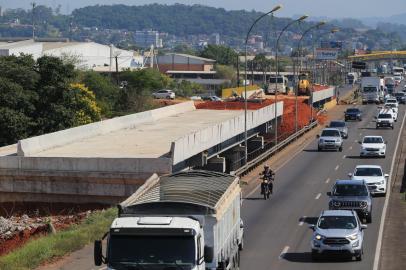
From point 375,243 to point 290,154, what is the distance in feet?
113

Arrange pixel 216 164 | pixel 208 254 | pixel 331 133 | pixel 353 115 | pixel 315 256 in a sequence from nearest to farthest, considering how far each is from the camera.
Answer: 1. pixel 208 254
2. pixel 315 256
3. pixel 216 164
4. pixel 331 133
5. pixel 353 115

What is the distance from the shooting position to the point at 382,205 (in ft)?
138

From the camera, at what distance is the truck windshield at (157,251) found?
19.4 meters

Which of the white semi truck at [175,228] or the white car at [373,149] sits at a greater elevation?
the white semi truck at [175,228]

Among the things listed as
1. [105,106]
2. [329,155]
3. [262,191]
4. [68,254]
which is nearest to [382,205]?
[262,191]

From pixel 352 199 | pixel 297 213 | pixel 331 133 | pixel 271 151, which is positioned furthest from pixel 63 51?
pixel 352 199

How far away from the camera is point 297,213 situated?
39.9 m

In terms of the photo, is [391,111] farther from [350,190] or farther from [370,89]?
[350,190]

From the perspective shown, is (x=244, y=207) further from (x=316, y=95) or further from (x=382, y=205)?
(x=316, y=95)

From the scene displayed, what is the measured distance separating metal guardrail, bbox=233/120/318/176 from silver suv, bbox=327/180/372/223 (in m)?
13.2

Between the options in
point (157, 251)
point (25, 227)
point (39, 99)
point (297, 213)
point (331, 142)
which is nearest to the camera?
point (157, 251)

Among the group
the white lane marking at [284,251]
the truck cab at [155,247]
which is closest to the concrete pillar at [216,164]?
the white lane marking at [284,251]

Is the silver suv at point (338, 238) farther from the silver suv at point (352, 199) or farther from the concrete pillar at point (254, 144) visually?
the concrete pillar at point (254, 144)

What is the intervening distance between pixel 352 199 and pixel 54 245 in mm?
11361
